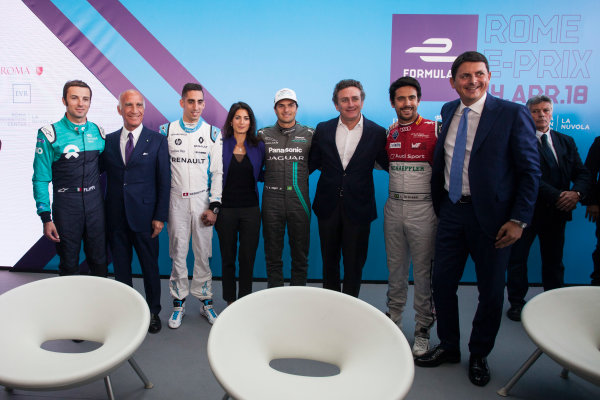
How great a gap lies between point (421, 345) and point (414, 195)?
98cm

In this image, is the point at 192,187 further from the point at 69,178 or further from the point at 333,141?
the point at 333,141

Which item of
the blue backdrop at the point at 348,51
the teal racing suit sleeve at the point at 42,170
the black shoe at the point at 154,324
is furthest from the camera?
the blue backdrop at the point at 348,51

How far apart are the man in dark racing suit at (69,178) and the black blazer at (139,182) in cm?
11

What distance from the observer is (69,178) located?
96.3 inches

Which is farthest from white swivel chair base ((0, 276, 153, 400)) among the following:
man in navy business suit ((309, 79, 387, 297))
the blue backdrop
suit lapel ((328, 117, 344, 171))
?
the blue backdrop

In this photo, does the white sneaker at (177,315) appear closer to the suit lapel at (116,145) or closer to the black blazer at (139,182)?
the black blazer at (139,182)

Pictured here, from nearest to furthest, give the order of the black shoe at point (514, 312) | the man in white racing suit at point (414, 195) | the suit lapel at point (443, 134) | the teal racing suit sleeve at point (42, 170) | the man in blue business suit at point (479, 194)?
the man in blue business suit at point (479, 194), the suit lapel at point (443, 134), the man in white racing suit at point (414, 195), the teal racing suit sleeve at point (42, 170), the black shoe at point (514, 312)

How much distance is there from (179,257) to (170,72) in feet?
6.68

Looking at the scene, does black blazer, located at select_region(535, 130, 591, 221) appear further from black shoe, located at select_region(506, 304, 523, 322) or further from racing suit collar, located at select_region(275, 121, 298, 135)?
racing suit collar, located at select_region(275, 121, 298, 135)

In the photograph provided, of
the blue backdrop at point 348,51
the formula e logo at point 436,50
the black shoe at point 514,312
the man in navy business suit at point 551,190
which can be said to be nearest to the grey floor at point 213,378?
the black shoe at point 514,312

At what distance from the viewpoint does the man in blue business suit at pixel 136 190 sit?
252 cm

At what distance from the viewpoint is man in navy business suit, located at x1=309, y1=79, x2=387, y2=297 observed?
8.11ft

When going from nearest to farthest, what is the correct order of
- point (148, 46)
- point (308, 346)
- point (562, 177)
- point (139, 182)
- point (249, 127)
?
point (308, 346) → point (139, 182) → point (249, 127) → point (562, 177) → point (148, 46)

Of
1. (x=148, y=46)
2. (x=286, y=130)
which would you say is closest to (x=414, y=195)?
(x=286, y=130)
